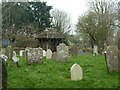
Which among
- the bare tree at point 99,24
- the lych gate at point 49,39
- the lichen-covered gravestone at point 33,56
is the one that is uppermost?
the bare tree at point 99,24

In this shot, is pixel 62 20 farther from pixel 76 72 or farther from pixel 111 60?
pixel 76 72

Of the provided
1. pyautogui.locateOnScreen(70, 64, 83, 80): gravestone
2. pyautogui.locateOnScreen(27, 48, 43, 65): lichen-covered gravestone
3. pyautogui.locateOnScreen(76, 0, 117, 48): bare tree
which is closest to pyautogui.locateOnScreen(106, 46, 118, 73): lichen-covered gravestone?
pyautogui.locateOnScreen(70, 64, 83, 80): gravestone

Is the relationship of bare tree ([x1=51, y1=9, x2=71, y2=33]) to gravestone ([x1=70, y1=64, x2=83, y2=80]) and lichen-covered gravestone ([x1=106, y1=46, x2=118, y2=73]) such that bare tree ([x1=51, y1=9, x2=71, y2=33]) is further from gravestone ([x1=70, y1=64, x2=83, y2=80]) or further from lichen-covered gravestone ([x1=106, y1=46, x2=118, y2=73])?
gravestone ([x1=70, y1=64, x2=83, y2=80])

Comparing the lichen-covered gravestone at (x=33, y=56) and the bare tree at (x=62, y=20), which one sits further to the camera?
the bare tree at (x=62, y=20)

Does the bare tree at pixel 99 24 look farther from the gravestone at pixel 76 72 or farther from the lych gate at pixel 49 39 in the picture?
the gravestone at pixel 76 72

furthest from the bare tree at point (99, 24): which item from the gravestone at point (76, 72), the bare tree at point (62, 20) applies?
the gravestone at point (76, 72)

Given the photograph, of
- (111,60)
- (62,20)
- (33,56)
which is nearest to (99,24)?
(62,20)

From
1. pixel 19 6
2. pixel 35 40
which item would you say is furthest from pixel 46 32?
pixel 19 6

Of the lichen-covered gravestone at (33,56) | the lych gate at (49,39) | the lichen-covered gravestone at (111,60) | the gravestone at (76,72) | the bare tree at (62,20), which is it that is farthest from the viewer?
the bare tree at (62,20)

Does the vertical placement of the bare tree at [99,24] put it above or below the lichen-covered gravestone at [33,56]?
above

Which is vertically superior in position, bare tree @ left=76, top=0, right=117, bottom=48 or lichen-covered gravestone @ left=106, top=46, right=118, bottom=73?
bare tree @ left=76, top=0, right=117, bottom=48

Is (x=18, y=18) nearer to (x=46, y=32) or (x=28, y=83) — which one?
(x=46, y=32)

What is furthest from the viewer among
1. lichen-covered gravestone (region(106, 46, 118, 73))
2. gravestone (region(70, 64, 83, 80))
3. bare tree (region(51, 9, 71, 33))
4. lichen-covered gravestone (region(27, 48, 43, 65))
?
bare tree (region(51, 9, 71, 33))

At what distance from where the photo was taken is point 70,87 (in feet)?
15.6
